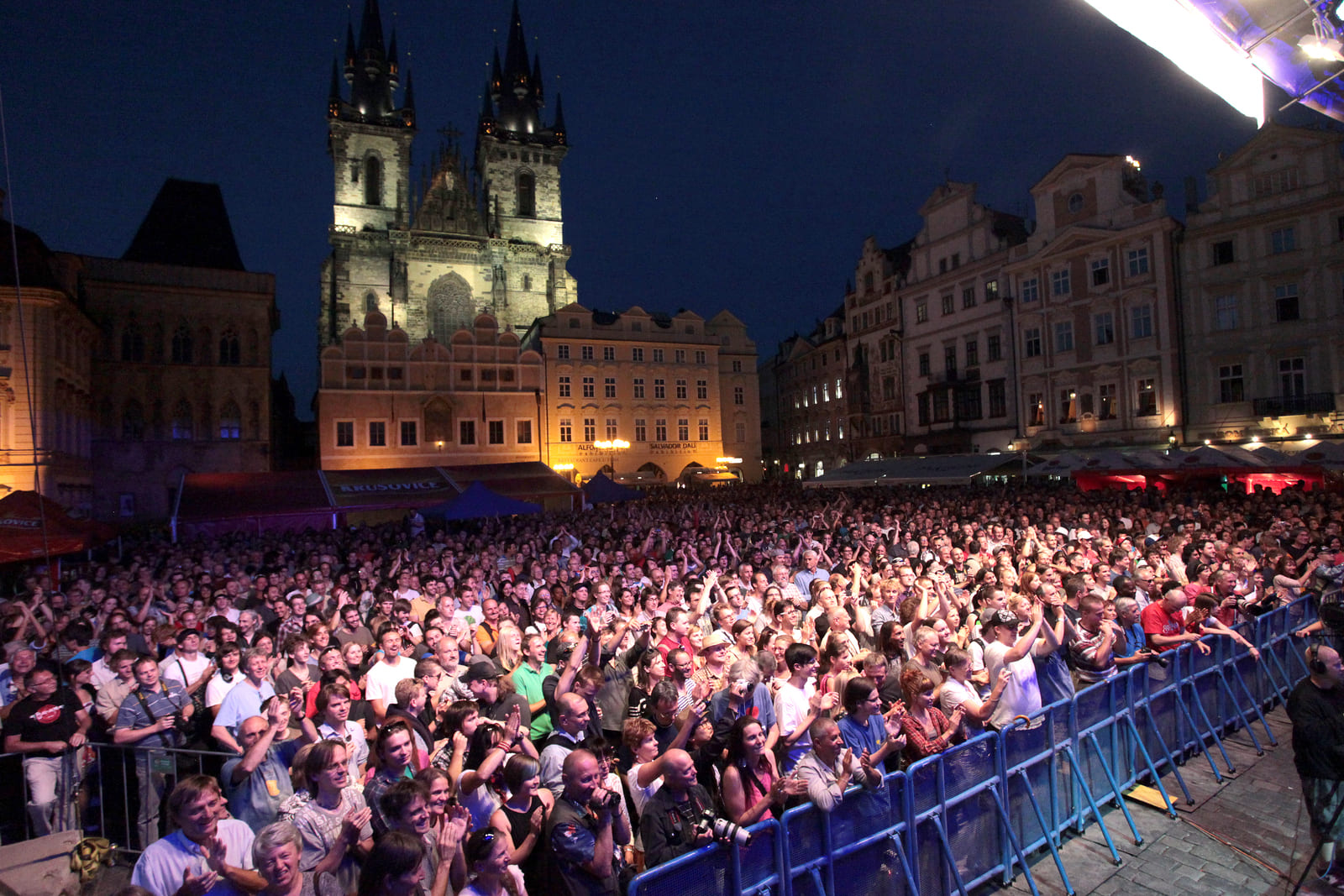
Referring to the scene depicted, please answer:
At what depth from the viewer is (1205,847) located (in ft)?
18.2

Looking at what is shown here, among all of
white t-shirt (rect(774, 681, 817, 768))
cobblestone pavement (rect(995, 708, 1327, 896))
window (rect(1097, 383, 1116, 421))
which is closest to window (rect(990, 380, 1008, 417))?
window (rect(1097, 383, 1116, 421))

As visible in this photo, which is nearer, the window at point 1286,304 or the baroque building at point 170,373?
the window at point 1286,304

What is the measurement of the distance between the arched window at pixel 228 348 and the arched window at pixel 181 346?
1.26 m

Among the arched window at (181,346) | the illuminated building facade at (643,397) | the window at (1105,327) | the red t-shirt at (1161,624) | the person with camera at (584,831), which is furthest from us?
the illuminated building facade at (643,397)

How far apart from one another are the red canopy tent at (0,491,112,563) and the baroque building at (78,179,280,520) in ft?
60.1

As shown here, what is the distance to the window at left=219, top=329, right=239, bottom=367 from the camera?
3441 centimetres

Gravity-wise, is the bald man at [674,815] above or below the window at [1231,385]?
below

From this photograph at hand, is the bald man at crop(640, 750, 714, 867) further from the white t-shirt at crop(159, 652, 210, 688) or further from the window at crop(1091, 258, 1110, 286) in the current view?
the window at crop(1091, 258, 1110, 286)

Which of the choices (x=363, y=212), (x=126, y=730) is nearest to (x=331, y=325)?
(x=363, y=212)

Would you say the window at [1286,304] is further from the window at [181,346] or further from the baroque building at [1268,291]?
the window at [181,346]

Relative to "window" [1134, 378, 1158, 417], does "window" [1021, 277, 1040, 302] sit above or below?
above

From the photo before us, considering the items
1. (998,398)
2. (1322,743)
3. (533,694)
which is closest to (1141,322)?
(998,398)

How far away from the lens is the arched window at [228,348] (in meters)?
34.4

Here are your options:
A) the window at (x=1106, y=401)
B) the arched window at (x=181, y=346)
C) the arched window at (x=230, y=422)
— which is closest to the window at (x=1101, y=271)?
the window at (x=1106, y=401)
